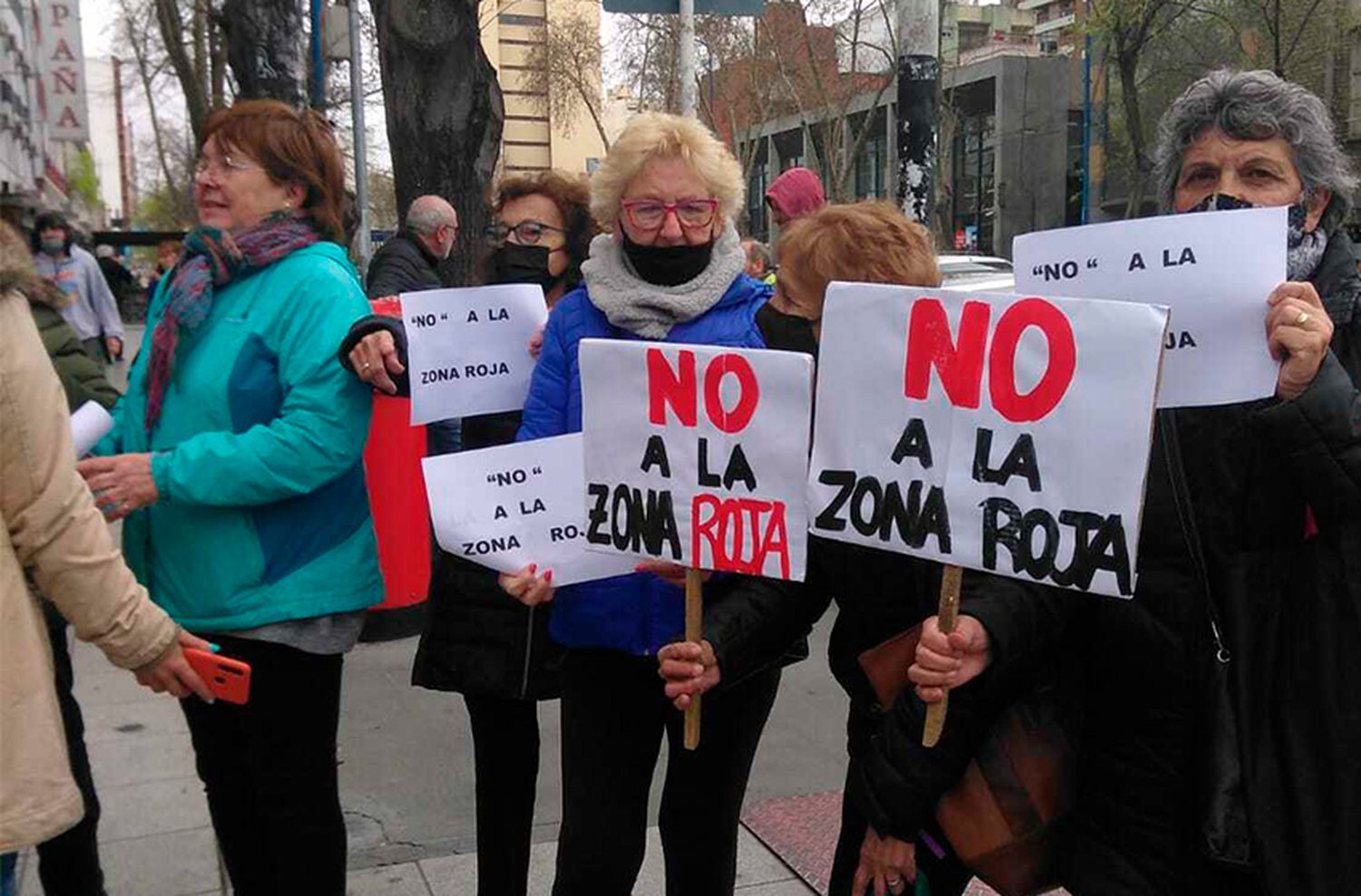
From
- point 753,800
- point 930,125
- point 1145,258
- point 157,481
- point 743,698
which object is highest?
point 930,125

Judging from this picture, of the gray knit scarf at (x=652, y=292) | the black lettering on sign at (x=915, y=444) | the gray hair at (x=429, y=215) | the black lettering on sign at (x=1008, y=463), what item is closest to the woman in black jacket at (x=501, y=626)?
the gray knit scarf at (x=652, y=292)

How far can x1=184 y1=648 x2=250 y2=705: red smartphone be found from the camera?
227cm

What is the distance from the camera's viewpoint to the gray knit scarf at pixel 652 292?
2.58 metres

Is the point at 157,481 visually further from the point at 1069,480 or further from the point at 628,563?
the point at 1069,480

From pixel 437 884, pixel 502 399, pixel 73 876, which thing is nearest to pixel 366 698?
pixel 437 884

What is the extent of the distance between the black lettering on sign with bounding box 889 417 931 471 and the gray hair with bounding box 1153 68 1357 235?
2.36 feet

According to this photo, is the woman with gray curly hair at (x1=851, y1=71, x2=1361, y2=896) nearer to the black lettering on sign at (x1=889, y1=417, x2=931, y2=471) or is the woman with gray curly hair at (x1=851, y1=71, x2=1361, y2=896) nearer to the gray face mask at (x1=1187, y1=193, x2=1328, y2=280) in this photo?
the gray face mask at (x1=1187, y1=193, x2=1328, y2=280)

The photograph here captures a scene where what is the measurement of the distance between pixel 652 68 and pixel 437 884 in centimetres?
3639

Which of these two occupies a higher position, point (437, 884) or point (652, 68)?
point (652, 68)

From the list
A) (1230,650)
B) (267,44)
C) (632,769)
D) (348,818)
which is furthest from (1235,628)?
(267,44)

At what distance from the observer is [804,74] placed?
36.8 metres

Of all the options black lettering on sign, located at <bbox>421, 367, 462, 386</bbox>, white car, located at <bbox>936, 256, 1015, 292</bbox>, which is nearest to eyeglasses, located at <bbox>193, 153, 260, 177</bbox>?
black lettering on sign, located at <bbox>421, 367, 462, 386</bbox>

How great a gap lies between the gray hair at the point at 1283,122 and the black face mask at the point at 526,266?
1.80m

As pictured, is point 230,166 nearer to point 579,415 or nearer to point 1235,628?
point 579,415
